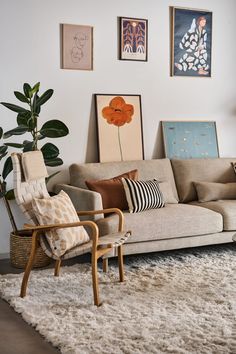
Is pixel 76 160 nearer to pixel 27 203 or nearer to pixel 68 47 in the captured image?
pixel 68 47

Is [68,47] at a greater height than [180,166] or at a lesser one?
greater

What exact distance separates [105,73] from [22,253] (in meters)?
1.86

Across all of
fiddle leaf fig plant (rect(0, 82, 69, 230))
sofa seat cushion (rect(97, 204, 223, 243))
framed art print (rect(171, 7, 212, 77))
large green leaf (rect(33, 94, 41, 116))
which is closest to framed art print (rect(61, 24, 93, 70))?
fiddle leaf fig plant (rect(0, 82, 69, 230))

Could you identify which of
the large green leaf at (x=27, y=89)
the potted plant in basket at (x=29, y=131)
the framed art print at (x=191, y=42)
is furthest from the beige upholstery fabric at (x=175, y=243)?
the framed art print at (x=191, y=42)

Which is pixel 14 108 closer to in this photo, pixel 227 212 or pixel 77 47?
pixel 77 47

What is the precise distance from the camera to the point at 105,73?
555 cm

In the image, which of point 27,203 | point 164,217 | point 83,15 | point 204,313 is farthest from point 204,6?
point 204,313

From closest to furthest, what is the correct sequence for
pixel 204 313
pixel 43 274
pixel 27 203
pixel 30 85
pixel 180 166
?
pixel 204 313
pixel 27 203
pixel 43 274
pixel 30 85
pixel 180 166

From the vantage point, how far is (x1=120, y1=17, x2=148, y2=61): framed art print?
5582mm

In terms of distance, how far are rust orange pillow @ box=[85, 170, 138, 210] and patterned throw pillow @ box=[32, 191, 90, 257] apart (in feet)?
2.38

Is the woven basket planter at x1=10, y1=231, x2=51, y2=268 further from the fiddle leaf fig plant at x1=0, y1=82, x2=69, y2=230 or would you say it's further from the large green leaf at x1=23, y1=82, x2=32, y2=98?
the large green leaf at x1=23, y1=82, x2=32, y2=98

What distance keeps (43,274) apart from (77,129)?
1.51m

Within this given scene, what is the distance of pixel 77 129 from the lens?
5469 mm

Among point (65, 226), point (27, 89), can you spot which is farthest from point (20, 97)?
point (65, 226)
